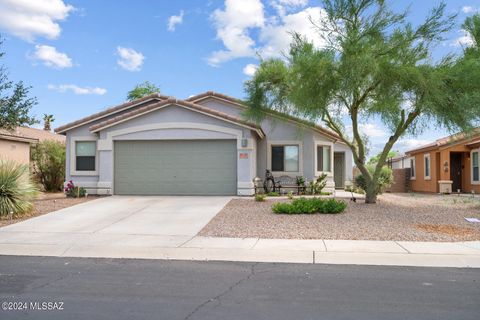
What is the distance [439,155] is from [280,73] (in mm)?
13297

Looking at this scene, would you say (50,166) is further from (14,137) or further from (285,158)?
(285,158)

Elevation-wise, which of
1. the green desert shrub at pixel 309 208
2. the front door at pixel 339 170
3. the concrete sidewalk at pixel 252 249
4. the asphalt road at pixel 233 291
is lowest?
the asphalt road at pixel 233 291

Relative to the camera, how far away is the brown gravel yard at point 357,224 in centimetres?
1023

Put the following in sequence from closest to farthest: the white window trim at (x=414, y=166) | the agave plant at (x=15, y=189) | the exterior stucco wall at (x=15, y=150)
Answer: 1. the agave plant at (x=15, y=189)
2. the exterior stucco wall at (x=15, y=150)
3. the white window trim at (x=414, y=166)

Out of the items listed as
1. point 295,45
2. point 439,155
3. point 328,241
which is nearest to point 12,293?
point 328,241

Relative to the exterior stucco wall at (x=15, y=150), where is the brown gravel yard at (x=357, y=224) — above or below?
below

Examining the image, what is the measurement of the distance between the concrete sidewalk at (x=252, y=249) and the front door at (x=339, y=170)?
18.1 m

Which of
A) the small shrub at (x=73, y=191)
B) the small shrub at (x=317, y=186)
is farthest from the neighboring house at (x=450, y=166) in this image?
the small shrub at (x=73, y=191)

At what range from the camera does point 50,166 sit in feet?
78.1

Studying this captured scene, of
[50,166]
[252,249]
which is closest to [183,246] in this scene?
[252,249]

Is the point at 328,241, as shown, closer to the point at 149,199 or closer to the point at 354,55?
the point at 354,55

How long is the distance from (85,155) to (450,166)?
766 inches

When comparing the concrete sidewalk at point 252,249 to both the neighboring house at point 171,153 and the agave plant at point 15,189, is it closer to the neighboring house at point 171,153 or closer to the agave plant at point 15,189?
the agave plant at point 15,189

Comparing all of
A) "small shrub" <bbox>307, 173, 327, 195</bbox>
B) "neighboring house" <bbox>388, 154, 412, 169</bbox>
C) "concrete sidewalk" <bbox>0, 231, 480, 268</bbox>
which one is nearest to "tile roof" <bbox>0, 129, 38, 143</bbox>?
"concrete sidewalk" <bbox>0, 231, 480, 268</bbox>
